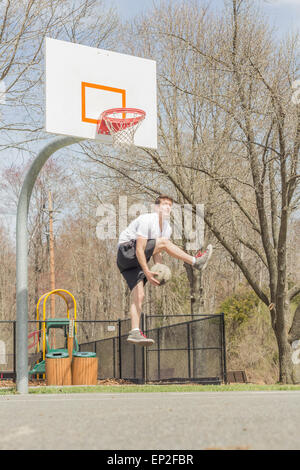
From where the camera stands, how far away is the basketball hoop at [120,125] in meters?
11.4

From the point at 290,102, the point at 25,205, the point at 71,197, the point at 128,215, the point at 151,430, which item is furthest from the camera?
the point at 71,197

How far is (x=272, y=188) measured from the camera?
58.5 ft

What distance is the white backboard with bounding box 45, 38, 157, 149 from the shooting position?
36.7 ft

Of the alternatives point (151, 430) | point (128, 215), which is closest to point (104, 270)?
point (128, 215)

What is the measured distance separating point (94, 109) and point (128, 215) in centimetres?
1020

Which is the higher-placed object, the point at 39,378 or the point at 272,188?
the point at 272,188

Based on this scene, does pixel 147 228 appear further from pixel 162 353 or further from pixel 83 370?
pixel 162 353

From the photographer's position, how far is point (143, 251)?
31.2ft

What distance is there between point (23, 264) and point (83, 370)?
488cm

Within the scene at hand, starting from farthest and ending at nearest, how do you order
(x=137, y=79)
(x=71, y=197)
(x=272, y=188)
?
(x=71, y=197), (x=272, y=188), (x=137, y=79)

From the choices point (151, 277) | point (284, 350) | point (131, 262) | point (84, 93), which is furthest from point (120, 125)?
point (284, 350)

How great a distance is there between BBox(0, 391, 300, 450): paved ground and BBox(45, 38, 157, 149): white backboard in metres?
6.44

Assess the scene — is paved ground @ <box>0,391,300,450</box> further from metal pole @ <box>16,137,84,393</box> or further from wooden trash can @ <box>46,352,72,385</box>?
wooden trash can @ <box>46,352,72,385</box>
